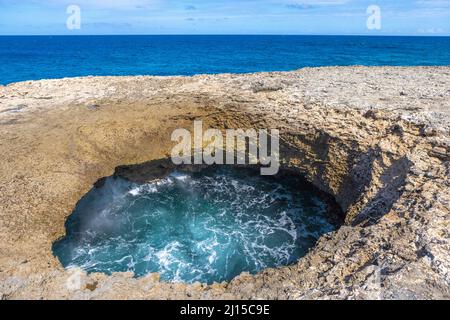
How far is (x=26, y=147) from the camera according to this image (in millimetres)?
13789

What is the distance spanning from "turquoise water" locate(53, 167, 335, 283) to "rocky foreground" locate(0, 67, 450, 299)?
1188 mm

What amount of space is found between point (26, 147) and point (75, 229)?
393 cm

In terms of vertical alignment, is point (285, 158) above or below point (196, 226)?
above

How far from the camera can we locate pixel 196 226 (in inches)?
551

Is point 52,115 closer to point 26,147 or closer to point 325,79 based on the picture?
point 26,147

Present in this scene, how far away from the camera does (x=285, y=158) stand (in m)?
15.9

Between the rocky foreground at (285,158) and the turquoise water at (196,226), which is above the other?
the rocky foreground at (285,158)

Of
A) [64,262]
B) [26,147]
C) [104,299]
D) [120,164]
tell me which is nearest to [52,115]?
[26,147]

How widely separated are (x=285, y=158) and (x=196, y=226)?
5.22 meters

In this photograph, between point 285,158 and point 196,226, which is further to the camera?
point 285,158

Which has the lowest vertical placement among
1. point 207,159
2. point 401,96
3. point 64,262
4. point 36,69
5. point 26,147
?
point 64,262

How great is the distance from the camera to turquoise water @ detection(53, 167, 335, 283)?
1198cm

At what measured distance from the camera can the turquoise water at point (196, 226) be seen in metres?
12.0

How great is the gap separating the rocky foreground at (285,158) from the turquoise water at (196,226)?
1188 millimetres
